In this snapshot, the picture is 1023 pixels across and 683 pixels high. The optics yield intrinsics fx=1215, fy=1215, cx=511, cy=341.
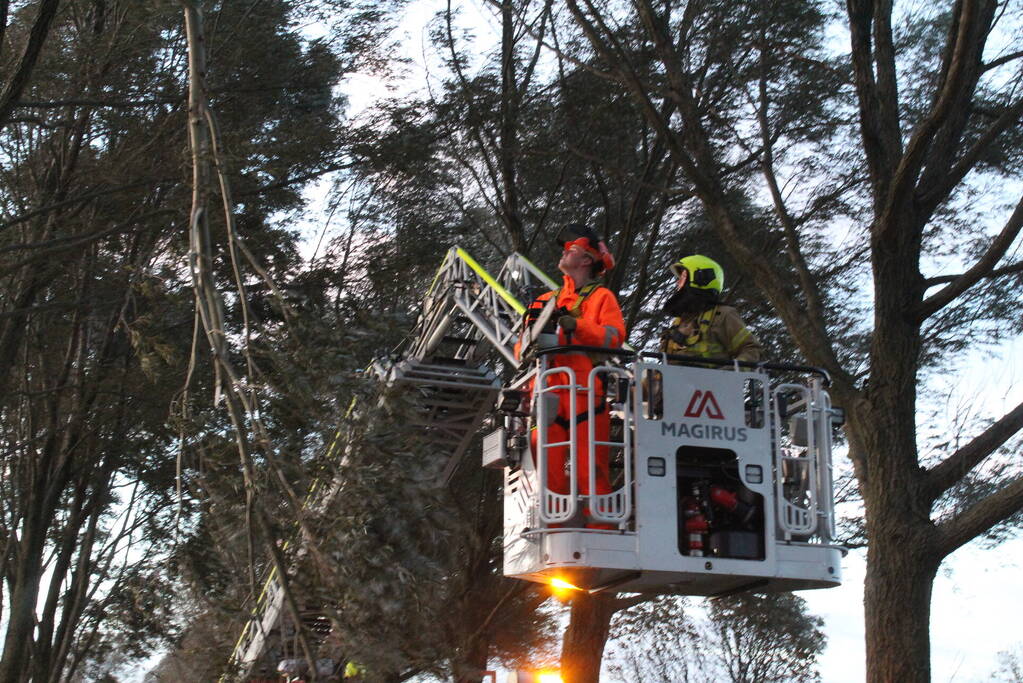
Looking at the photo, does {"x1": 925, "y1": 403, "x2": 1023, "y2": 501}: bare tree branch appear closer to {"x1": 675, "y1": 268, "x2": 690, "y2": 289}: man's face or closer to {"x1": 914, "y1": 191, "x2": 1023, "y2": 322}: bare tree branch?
{"x1": 914, "y1": 191, "x2": 1023, "y2": 322}: bare tree branch

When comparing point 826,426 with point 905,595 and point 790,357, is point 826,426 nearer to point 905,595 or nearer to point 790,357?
point 905,595

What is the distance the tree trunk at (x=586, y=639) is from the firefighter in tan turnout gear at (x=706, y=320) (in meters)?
7.35

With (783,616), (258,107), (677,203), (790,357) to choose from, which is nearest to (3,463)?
(258,107)

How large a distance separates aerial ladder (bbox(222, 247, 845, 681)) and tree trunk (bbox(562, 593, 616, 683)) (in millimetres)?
7292

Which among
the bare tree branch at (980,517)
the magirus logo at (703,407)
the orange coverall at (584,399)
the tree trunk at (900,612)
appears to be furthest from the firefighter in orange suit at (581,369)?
the bare tree branch at (980,517)

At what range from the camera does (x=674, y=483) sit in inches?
286

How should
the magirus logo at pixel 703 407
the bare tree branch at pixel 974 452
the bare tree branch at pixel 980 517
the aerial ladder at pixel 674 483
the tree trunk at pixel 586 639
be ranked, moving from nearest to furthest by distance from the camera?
the aerial ladder at pixel 674 483
the magirus logo at pixel 703 407
the bare tree branch at pixel 980 517
the bare tree branch at pixel 974 452
the tree trunk at pixel 586 639

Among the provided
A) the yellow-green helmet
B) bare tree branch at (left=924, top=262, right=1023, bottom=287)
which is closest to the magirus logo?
the yellow-green helmet

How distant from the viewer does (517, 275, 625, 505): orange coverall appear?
745 cm

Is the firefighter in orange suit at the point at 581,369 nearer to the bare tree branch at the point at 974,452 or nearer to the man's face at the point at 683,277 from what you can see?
the man's face at the point at 683,277

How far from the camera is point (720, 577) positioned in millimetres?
7418

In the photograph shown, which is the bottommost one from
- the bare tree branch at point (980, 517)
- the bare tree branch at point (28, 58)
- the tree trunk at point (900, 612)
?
the tree trunk at point (900, 612)

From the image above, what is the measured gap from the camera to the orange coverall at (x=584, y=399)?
7453mm

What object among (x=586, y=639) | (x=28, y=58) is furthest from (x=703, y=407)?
(x=586, y=639)
